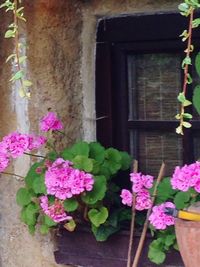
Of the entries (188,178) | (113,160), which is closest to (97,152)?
(113,160)

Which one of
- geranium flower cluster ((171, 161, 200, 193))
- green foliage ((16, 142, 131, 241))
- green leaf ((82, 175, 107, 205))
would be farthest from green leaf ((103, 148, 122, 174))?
geranium flower cluster ((171, 161, 200, 193))

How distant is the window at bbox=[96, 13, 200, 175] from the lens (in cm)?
262

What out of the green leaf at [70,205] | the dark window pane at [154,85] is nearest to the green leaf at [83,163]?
the green leaf at [70,205]

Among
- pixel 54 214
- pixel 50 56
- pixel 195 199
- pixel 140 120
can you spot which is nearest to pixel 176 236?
pixel 195 199

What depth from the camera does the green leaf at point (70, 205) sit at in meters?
2.46

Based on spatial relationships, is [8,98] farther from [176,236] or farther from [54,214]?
[176,236]

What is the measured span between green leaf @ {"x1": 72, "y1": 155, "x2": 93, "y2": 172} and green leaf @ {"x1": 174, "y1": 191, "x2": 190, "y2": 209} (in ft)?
0.91

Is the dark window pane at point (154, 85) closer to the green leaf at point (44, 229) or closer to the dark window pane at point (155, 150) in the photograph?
the dark window pane at point (155, 150)

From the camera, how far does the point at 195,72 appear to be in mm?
2607

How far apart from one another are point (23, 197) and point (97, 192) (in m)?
0.27

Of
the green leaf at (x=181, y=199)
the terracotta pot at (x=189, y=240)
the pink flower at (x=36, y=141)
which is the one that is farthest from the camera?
the pink flower at (x=36, y=141)

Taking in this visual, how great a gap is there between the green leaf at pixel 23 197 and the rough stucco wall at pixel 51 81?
0.11 meters

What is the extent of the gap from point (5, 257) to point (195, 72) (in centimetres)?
88

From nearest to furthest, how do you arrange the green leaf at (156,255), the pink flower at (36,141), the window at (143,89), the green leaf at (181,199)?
the green leaf at (181,199) < the green leaf at (156,255) < the pink flower at (36,141) < the window at (143,89)
